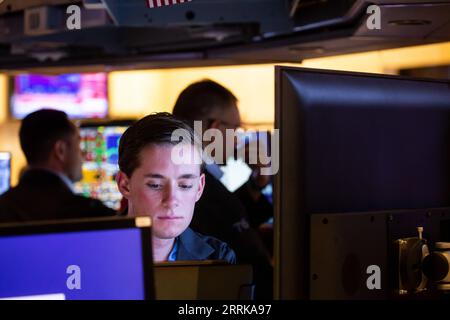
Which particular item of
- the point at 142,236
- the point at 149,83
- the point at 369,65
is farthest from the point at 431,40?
the point at 149,83

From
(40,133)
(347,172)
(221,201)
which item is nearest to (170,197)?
(347,172)

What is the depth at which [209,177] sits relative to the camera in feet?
9.02

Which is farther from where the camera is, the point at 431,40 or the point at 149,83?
the point at 149,83

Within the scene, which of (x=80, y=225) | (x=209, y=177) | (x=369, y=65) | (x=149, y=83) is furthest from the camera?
(x=149, y=83)

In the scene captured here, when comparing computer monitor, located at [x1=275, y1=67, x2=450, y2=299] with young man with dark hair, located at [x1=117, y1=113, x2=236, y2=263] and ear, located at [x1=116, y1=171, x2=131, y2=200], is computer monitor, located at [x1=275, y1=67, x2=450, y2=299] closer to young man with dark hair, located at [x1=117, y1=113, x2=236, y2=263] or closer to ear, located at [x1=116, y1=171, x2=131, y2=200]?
young man with dark hair, located at [x1=117, y1=113, x2=236, y2=263]

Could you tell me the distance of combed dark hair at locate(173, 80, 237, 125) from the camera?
2941 millimetres

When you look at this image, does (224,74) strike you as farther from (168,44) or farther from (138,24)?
(138,24)

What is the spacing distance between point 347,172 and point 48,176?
2.38m

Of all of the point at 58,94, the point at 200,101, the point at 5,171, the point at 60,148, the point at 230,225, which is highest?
the point at 58,94

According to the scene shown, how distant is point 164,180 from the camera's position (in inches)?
76.7

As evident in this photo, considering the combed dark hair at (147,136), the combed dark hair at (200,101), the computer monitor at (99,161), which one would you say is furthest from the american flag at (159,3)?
the computer monitor at (99,161)

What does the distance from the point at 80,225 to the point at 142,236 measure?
94mm

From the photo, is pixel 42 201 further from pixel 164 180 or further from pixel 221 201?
pixel 164 180

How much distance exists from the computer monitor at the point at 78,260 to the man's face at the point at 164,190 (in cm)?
65
